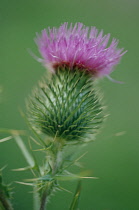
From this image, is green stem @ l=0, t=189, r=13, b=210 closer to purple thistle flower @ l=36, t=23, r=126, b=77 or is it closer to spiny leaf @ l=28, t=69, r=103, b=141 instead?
spiny leaf @ l=28, t=69, r=103, b=141

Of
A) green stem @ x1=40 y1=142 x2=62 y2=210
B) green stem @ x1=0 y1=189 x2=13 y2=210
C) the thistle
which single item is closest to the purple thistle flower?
the thistle

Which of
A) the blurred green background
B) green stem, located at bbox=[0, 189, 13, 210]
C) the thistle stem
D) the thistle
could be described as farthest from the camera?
the blurred green background

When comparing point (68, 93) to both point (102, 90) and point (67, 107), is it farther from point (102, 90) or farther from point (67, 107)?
point (102, 90)

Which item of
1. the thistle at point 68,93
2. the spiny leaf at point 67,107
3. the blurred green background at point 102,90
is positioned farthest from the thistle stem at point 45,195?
the blurred green background at point 102,90

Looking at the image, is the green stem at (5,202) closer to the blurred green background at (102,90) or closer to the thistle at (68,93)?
the thistle at (68,93)

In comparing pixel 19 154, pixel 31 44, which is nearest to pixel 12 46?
pixel 31 44

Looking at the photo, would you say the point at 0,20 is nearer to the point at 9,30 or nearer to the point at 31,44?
the point at 9,30
